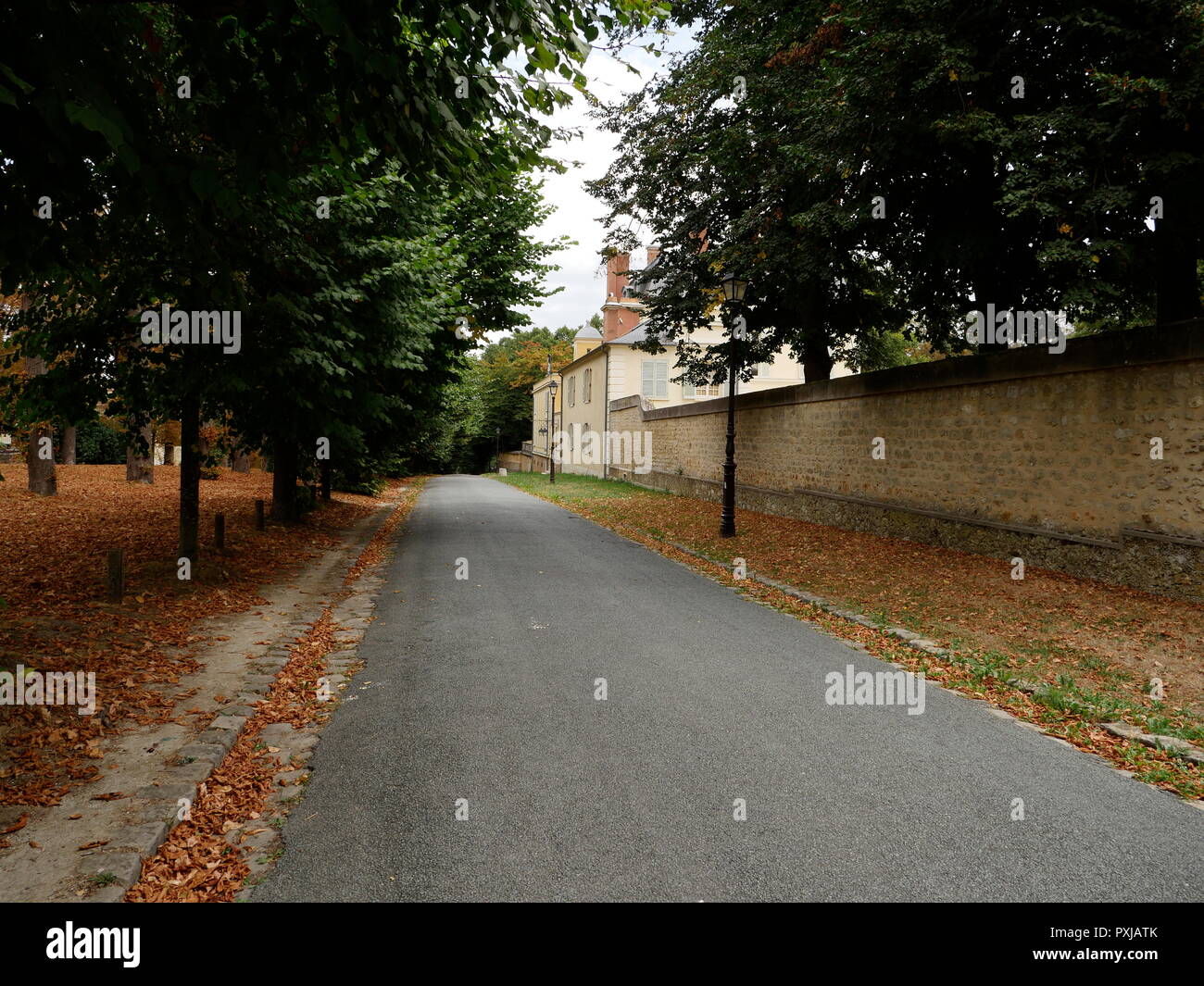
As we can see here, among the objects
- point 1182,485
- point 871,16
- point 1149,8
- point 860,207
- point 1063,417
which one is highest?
point 871,16

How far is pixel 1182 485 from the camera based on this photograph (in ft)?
25.7

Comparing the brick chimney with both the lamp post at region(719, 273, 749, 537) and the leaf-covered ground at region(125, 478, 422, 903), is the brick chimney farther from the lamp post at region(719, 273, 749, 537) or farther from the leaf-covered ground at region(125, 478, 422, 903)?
the leaf-covered ground at region(125, 478, 422, 903)

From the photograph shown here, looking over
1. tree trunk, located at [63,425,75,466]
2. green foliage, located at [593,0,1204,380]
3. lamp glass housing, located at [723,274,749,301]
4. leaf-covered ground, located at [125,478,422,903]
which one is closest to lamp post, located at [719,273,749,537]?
lamp glass housing, located at [723,274,749,301]

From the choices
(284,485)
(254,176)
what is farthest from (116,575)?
(284,485)

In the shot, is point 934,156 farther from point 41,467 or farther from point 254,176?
point 41,467

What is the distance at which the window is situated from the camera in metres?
38.6

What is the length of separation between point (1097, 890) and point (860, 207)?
10.3m

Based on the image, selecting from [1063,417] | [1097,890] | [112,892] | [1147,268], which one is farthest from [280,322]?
[1147,268]

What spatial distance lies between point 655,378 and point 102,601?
33465 millimetres

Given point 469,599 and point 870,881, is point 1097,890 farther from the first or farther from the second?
point 469,599

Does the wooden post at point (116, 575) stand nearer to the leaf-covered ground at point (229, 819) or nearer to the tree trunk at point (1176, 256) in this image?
the leaf-covered ground at point (229, 819)

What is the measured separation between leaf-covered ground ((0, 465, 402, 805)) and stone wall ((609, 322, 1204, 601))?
9.87m

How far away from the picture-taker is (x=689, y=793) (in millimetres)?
3654

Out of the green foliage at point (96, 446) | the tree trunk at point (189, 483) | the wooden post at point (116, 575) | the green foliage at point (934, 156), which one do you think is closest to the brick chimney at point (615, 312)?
the green foliage at point (934, 156)
